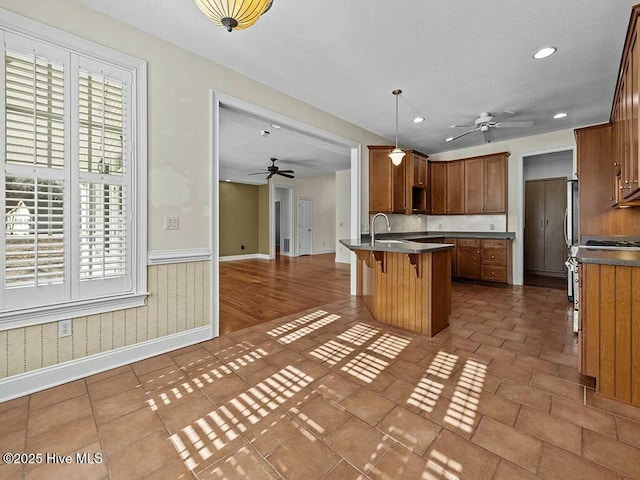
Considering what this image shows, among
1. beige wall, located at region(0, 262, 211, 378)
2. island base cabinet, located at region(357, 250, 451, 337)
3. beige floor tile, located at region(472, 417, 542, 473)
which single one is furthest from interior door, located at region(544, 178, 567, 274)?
beige wall, located at region(0, 262, 211, 378)

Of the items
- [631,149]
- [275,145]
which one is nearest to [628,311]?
[631,149]

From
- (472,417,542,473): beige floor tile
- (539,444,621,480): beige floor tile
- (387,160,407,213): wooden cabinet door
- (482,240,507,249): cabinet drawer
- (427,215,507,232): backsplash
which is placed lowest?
(539,444,621,480): beige floor tile

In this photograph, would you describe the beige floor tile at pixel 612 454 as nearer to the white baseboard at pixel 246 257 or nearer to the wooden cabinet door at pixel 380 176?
the wooden cabinet door at pixel 380 176

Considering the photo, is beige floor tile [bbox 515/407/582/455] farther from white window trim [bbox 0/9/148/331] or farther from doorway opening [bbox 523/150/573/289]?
doorway opening [bbox 523/150/573/289]

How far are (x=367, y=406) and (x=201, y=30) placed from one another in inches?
123

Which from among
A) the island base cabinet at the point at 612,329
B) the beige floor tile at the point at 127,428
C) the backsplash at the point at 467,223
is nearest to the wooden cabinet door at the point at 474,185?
the backsplash at the point at 467,223

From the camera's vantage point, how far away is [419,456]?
142 centimetres

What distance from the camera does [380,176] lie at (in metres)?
5.02

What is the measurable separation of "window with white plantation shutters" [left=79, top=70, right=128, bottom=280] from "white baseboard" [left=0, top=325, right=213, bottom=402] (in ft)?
2.06

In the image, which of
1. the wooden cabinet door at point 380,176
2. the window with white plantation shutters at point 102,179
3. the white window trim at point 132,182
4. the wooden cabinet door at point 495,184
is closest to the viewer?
the white window trim at point 132,182

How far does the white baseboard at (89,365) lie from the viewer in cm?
196

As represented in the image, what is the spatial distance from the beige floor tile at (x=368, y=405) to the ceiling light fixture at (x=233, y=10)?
7.23 feet

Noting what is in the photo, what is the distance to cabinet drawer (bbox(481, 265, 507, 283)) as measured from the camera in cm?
526

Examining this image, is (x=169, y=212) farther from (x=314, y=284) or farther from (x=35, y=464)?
(x=314, y=284)
